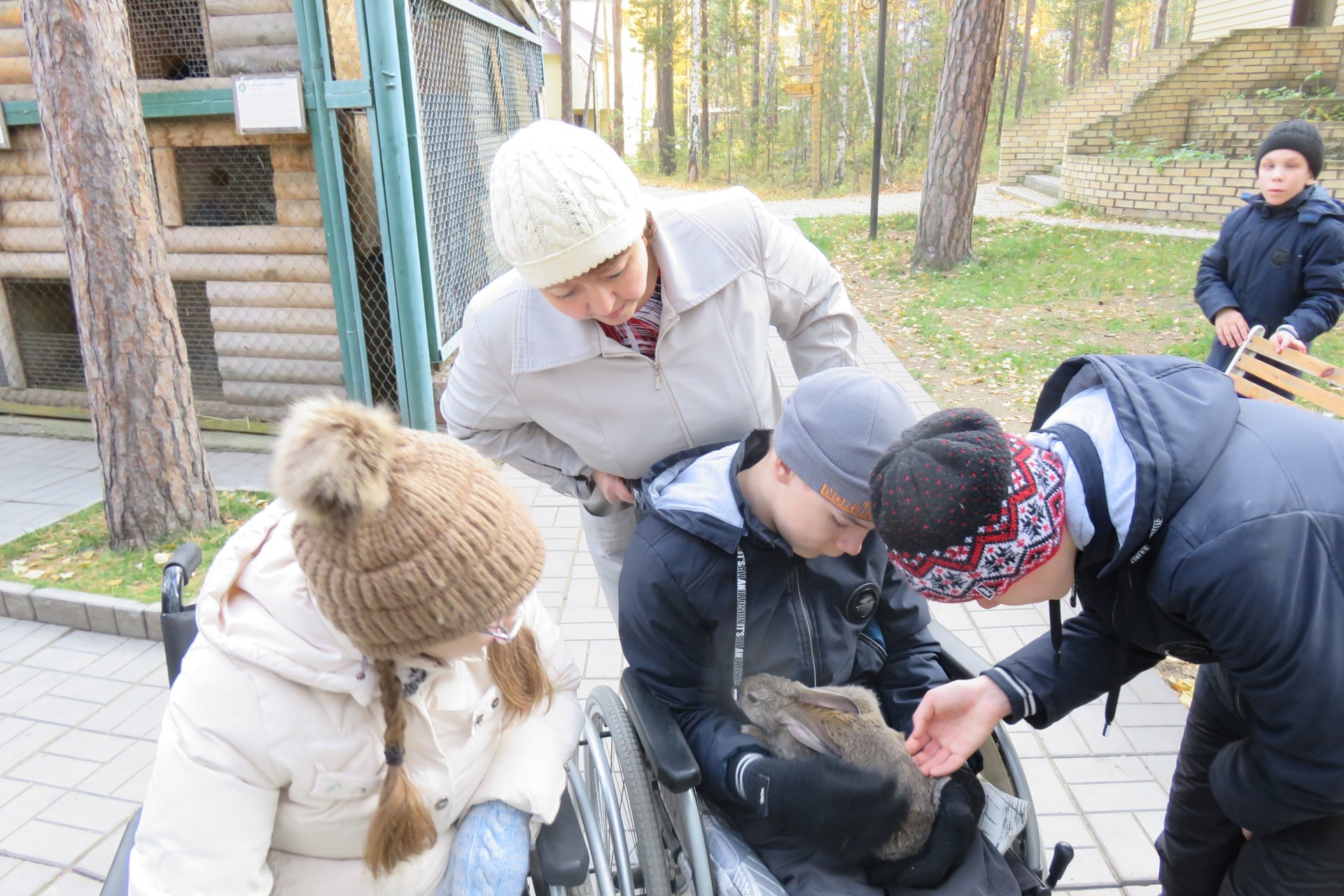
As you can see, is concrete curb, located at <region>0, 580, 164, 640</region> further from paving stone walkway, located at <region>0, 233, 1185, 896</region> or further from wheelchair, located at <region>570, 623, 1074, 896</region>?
wheelchair, located at <region>570, 623, 1074, 896</region>

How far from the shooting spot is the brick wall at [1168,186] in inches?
464

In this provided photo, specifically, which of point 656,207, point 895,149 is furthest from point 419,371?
point 895,149

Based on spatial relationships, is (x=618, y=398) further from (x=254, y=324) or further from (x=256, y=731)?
(x=254, y=324)

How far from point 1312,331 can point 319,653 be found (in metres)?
4.71

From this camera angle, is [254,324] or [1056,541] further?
[254,324]

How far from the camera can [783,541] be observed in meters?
1.81

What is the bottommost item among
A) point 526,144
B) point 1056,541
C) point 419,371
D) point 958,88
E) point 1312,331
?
point 419,371

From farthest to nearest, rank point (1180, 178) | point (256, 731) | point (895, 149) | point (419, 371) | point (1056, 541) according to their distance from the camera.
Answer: point (895, 149), point (1180, 178), point (419, 371), point (256, 731), point (1056, 541)

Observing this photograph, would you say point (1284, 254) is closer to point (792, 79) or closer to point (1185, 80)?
point (1185, 80)

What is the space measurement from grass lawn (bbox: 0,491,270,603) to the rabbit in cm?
287

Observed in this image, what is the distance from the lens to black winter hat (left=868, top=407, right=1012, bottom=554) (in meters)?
1.25

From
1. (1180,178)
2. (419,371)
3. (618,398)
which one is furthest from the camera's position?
(1180,178)

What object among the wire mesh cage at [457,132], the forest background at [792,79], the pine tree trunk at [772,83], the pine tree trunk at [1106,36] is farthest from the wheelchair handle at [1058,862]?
the pine tree trunk at [1106,36]

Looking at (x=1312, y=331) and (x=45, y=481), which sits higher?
(x=1312, y=331)
